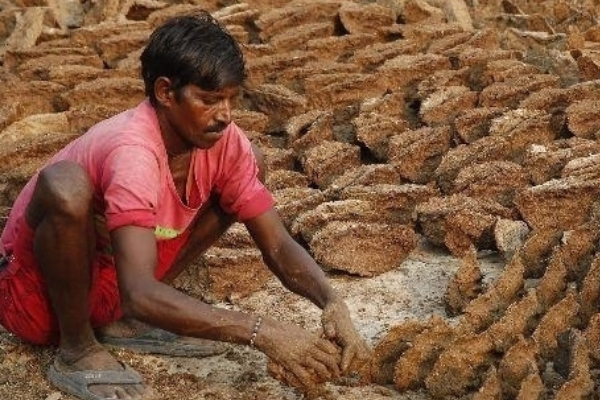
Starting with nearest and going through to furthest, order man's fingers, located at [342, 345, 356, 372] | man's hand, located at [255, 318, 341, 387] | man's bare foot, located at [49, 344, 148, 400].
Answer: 1. man's hand, located at [255, 318, 341, 387]
2. man's fingers, located at [342, 345, 356, 372]
3. man's bare foot, located at [49, 344, 148, 400]

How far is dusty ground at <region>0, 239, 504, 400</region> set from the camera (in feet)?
8.24

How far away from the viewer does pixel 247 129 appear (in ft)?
13.3

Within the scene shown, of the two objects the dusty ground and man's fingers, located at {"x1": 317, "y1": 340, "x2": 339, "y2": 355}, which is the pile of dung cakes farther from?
man's fingers, located at {"x1": 317, "y1": 340, "x2": 339, "y2": 355}

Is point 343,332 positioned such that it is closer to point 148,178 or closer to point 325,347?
point 325,347

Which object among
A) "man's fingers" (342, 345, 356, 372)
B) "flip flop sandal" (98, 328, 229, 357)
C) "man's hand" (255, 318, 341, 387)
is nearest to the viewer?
"man's hand" (255, 318, 341, 387)

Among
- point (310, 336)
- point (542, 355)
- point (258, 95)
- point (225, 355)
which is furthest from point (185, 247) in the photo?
point (258, 95)

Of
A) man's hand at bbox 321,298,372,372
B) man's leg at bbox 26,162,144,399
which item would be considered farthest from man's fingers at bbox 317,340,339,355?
man's leg at bbox 26,162,144,399

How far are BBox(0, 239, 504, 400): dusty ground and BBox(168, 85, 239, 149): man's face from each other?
0.64 m

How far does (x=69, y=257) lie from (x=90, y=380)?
342 millimetres

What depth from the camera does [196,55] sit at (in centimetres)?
225

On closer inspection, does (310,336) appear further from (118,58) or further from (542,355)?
(118,58)

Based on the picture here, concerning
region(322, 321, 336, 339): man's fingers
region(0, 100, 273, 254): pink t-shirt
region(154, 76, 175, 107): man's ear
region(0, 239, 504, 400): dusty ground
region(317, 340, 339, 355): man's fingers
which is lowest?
region(0, 239, 504, 400): dusty ground

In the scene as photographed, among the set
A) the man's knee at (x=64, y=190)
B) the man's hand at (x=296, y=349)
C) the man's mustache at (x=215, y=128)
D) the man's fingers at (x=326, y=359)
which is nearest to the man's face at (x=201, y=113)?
the man's mustache at (x=215, y=128)

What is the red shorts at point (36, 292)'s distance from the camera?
8.28 feet
